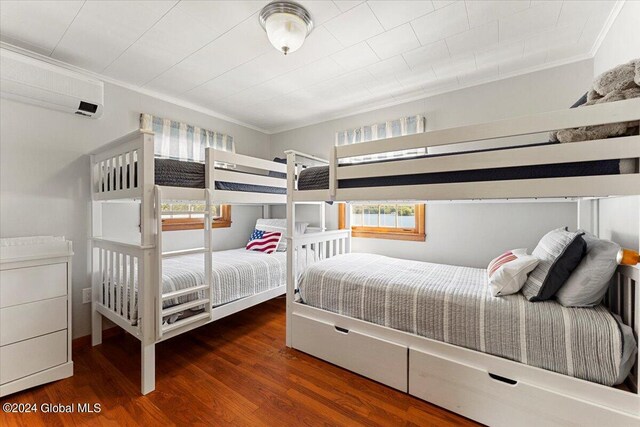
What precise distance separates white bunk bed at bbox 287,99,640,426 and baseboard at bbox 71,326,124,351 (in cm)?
186

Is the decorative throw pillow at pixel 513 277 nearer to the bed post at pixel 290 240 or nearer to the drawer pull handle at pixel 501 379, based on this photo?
the drawer pull handle at pixel 501 379

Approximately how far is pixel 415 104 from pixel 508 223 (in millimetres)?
1463

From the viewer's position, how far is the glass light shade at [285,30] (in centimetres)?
154

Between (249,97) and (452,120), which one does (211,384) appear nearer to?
(249,97)

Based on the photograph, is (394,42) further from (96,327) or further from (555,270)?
(96,327)

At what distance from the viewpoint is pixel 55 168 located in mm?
2154

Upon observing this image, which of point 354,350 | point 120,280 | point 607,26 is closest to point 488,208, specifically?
point 607,26

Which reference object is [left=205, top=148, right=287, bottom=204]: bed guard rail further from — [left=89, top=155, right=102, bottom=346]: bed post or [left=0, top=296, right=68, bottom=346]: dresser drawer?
[left=0, top=296, right=68, bottom=346]: dresser drawer

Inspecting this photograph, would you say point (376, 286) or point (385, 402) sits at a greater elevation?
point (376, 286)

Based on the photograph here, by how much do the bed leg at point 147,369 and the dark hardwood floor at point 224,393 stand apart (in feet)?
0.16

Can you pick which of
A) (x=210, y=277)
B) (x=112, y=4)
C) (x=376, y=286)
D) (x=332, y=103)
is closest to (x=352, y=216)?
(x=332, y=103)

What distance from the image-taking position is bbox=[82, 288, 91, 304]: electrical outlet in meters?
2.29

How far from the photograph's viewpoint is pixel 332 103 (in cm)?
302

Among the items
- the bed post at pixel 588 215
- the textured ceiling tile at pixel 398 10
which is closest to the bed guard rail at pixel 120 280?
the textured ceiling tile at pixel 398 10
